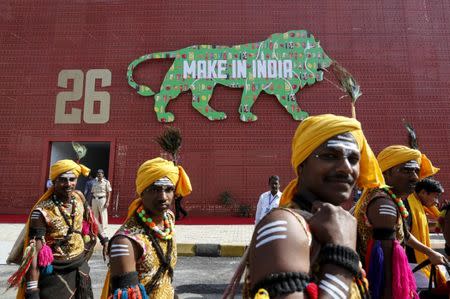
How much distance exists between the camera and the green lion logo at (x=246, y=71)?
12.0 m

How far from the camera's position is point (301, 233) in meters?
1.10

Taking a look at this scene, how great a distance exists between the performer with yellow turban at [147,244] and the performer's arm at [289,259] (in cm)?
137

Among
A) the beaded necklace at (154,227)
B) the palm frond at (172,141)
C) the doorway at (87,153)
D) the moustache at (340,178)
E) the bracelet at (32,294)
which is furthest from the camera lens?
the doorway at (87,153)

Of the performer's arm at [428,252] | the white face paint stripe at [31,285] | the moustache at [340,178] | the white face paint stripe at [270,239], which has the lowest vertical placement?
the white face paint stripe at [31,285]

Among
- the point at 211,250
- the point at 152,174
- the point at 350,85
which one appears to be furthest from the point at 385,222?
the point at 211,250

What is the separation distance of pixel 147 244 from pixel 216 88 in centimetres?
1008

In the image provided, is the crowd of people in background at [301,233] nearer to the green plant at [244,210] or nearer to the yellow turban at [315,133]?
the yellow turban at [315,133]

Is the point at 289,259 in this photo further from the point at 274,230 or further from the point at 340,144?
the point at 340,144

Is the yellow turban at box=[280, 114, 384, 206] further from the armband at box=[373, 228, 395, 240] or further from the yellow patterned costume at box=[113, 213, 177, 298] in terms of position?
the yellow patterned costume at box=[113, 213, 177, 298]

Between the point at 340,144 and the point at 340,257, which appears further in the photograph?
the point at 340,144

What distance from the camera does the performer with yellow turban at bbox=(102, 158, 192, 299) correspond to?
7.30ft

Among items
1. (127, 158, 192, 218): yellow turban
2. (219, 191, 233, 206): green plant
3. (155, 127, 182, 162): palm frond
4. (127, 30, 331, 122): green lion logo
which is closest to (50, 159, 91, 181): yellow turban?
(155, 127, 182, 162): palm frond

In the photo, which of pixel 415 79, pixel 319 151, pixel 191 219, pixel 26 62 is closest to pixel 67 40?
pixel 26 62

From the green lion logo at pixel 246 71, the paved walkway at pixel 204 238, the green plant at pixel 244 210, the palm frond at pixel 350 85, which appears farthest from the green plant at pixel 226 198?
the palm frond at pixel 350 85
